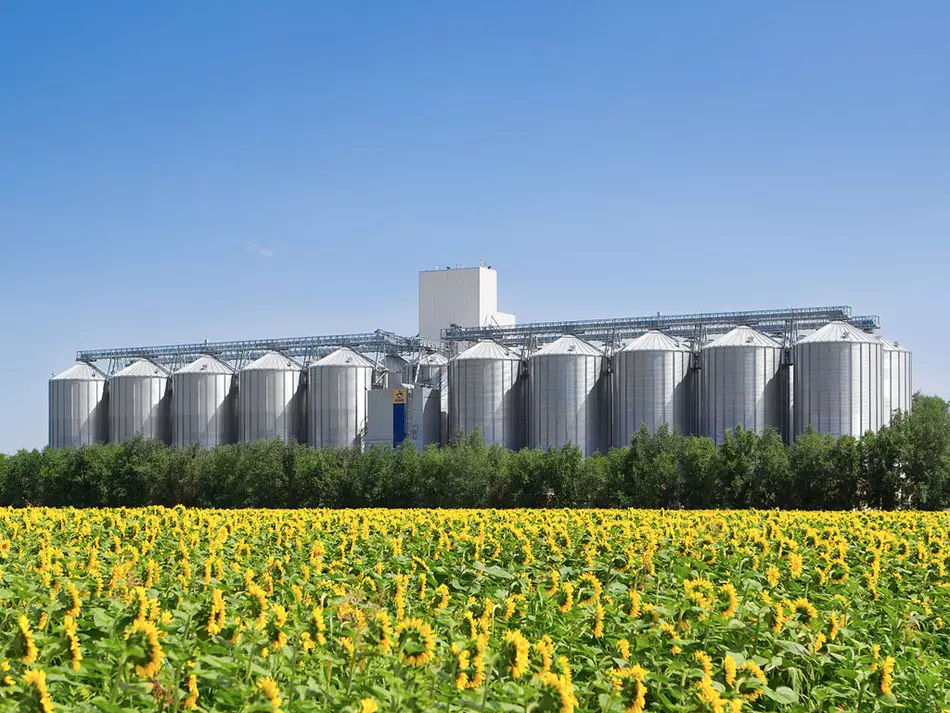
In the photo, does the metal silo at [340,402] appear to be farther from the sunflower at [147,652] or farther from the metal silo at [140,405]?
the sunflower at [147,652]

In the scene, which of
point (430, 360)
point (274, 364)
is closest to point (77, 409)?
point (274, 364)

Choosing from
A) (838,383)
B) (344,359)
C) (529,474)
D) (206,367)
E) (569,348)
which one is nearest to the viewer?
(529,474)

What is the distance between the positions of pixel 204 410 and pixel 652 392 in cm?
3334

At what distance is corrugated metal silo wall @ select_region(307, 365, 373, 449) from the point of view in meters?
69.4

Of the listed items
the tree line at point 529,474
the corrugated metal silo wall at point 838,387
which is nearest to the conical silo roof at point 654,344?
the corrugated metal silo wall at point 838,387

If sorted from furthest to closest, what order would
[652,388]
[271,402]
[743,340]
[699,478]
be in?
[271,402]
[652,388]
[743,340]
[699,478]

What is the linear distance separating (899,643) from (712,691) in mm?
4393

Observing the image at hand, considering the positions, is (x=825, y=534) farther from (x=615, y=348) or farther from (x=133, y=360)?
(x=133, y=360)

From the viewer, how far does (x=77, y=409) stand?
79250mm

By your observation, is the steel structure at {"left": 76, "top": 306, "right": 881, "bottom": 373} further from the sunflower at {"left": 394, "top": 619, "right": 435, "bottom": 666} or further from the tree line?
the sunflower at {"left": 394, "top": 619, "right": 435, "bottom": 666}

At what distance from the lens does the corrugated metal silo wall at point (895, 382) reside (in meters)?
60.6

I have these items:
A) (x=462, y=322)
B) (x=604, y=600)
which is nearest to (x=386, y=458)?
(x=462, y=322)

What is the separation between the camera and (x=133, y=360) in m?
81.4

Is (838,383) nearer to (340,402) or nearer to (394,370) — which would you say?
(394,370)
